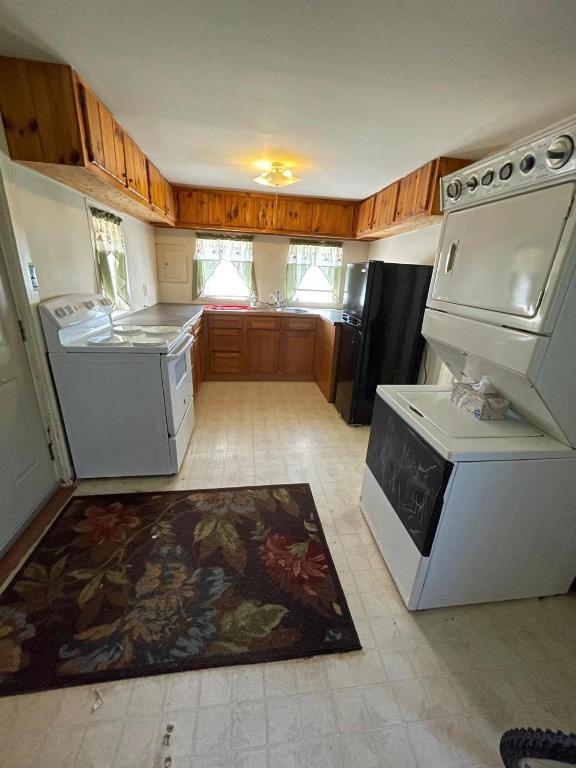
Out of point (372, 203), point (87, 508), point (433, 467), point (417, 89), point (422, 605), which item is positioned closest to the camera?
point (433, 467)

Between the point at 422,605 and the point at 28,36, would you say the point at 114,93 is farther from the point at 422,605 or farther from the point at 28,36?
the point at 422,605

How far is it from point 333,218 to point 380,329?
2.00m

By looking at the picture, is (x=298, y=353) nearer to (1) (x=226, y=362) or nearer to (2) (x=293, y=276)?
(1) (x=226, y=362)

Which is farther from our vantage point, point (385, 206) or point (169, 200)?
point (169, 200)

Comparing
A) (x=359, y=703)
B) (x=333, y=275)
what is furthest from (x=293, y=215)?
(x=359, y=703)

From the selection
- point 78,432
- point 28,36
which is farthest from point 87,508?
point 28,36

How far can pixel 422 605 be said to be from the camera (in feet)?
4.52

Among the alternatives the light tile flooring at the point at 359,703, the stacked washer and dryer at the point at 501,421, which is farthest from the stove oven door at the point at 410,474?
the light tile flooring at the point at 359,703

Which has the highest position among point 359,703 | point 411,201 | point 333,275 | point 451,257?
point 411,201

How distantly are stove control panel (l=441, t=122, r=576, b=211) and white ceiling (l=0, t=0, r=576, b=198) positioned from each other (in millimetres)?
409

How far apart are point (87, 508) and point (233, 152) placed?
8.94 ft

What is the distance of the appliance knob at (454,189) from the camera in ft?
4.62

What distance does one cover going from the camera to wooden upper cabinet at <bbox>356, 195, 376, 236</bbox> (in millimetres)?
3498

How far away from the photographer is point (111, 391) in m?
1.97
